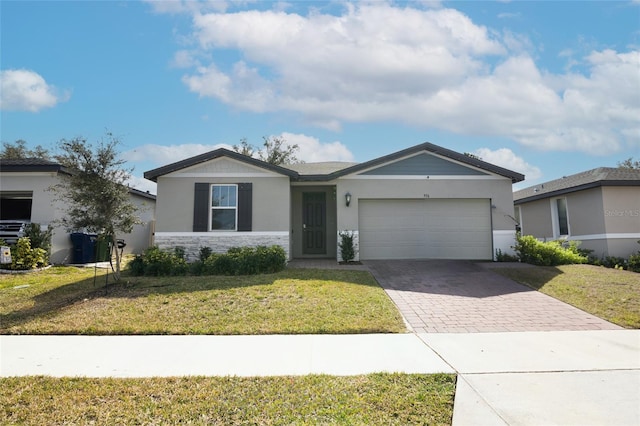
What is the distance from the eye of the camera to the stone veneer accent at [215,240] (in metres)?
12.3

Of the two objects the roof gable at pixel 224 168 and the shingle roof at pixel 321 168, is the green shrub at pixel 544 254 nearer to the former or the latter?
the shingle roof at pixel 321 168

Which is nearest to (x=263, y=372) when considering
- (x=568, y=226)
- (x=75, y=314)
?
(x=75, y=314)

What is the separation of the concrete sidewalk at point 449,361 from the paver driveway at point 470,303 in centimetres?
48

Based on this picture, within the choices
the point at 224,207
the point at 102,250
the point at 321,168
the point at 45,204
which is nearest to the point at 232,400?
the point at 224,207

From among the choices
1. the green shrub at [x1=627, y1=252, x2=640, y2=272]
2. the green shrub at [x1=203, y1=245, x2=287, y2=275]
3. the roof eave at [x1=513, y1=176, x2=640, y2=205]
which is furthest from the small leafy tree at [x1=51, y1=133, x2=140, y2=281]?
the roof eave at [x1=513, y1=176, x2=640, y2=205]

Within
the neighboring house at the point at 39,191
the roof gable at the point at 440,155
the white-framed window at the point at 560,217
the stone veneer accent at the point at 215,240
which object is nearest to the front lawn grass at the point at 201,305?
the stone veneer accent at the point at 215,240

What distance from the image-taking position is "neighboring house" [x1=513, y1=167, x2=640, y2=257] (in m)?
13.3

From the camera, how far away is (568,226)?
1528cm

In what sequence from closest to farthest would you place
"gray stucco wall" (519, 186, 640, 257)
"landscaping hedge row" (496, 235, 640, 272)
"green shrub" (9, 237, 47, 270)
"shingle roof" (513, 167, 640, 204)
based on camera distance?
"green shrub" (9, 237, 47, 270), "landscaping hedge row" (496, 235, 640, 272), "gray stucco wall" (519, 186, 640, 257), "shingle roof" (513, 167, 640, 204)

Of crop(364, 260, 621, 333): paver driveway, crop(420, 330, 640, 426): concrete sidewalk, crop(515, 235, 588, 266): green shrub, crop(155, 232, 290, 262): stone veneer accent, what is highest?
crop(155, 232, 290, 262): stone veneer accent

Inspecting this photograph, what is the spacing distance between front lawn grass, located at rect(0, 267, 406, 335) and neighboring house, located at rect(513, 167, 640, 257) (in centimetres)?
1000

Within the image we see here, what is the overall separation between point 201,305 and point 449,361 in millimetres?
4786

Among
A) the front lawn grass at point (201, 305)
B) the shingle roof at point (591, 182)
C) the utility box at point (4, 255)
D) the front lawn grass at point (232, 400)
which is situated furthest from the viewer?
the shingle roof at point (591, 182)

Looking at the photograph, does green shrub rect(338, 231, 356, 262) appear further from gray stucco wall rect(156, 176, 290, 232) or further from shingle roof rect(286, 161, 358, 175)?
shingle roof rect(286, 161, 358, 175)
